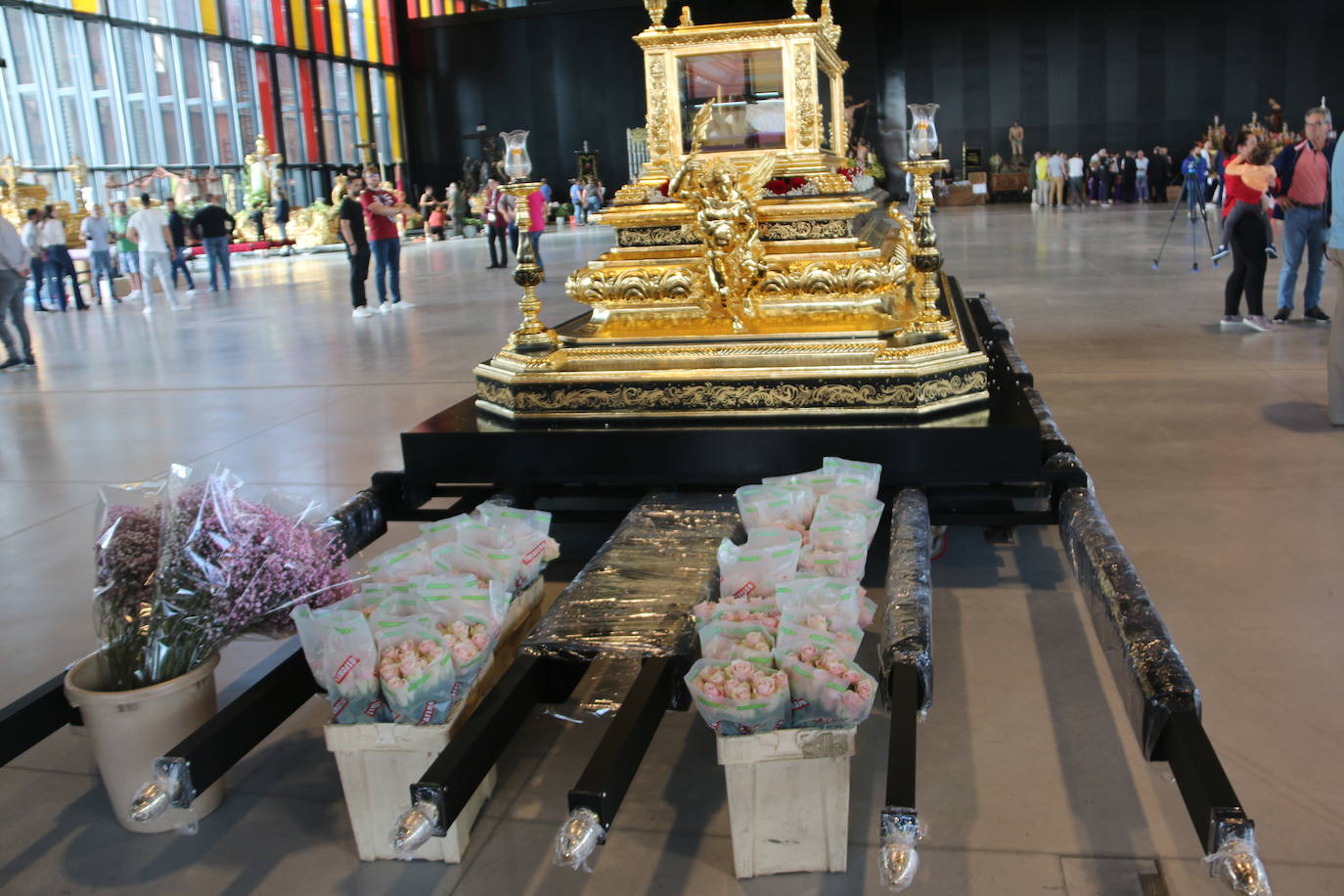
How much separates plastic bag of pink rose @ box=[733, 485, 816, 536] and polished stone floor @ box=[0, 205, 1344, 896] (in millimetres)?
507

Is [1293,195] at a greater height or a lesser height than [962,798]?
greater

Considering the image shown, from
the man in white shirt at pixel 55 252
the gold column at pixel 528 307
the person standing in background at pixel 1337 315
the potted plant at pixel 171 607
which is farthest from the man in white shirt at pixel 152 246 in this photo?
the person standing in background at pixel 1337 315

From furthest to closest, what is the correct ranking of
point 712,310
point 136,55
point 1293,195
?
point 136,55 < point 1293,195 < point 712,310

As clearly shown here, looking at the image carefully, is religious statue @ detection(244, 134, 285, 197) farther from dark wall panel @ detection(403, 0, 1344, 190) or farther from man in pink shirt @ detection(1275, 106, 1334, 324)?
man in pink shirt @ detection(1275, 106, 1334, 324)

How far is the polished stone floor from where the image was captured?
7.00 feet

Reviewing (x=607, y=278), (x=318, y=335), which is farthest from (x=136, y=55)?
(x=607, y=278)

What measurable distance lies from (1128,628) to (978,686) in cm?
43

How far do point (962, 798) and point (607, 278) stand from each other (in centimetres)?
308

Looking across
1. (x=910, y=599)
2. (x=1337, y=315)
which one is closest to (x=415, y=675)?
(x=910, y=599)

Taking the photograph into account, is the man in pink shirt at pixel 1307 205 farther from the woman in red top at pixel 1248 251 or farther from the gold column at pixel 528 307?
the gold column at pixel 528 307

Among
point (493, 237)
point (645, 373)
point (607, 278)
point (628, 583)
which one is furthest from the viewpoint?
point (493, 237)

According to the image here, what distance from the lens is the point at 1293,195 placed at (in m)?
7.52

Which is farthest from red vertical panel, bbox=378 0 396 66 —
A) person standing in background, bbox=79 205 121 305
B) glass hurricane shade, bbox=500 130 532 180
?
glass hurricane shade, bbox=500 130 532 180

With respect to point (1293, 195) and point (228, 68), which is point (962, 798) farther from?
point (228, 68)
